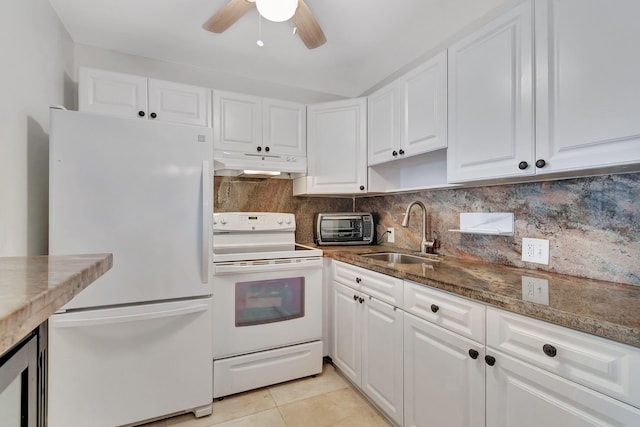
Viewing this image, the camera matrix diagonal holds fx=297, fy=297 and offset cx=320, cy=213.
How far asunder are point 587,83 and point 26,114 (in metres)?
2.41

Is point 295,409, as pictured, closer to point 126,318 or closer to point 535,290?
point 126,318

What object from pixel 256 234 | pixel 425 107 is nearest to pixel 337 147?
pixel 425 107

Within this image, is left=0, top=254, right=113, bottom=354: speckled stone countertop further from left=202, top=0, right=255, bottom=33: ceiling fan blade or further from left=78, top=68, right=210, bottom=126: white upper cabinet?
left=78, top=68, right=210, bottom=126: white upper cabinet

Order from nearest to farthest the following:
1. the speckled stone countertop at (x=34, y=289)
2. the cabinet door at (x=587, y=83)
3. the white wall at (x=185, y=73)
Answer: the speckled stone countertop at (x=34, y=289), the cabinet door at (x=587, y=83), the white wall at (x=185, y=73)

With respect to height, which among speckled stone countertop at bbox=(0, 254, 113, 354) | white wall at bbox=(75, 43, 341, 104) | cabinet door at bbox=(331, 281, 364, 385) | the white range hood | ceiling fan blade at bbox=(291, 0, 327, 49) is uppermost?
white wall at bbox=(75, 43, 341, 104)

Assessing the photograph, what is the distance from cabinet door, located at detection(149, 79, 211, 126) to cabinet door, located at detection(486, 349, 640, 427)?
222 centimetres

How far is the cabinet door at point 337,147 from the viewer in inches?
94.5

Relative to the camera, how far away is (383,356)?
1.65m

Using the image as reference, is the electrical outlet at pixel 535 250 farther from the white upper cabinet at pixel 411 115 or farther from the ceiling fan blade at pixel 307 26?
the ceiling fan blade at pixel 307 26

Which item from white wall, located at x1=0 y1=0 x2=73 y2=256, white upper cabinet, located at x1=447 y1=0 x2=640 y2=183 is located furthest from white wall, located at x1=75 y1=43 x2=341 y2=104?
white upper cabinet, located at x1=447 y1=0 x2=640 y2=183

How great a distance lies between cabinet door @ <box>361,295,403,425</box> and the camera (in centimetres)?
154

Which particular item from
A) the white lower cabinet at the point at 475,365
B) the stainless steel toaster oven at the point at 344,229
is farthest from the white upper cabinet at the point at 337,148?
the white lower cabinet at the point at 475,365

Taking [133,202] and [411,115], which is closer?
[133,202]

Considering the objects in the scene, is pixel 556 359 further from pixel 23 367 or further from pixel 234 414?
pixel 234 414
